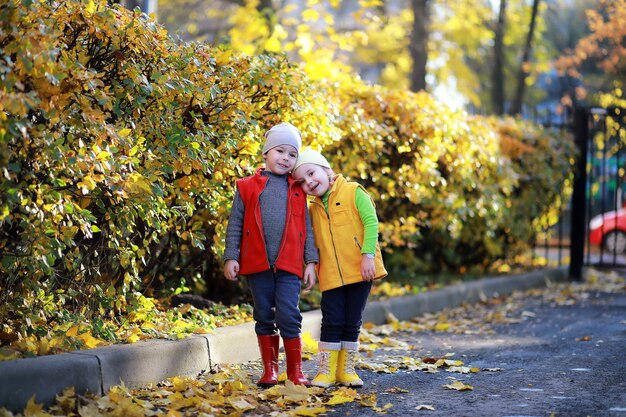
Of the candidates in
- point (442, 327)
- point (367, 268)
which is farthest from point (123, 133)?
point (442, 327)

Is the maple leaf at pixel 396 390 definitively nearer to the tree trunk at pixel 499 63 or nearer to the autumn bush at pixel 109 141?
the autumn bush at pixel 109 141

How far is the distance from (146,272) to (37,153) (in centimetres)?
242

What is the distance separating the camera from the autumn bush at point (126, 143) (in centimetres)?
455

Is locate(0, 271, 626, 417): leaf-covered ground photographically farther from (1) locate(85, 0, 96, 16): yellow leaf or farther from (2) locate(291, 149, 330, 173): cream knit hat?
(1) locate(85, 0, 96, 16): yellow leaf

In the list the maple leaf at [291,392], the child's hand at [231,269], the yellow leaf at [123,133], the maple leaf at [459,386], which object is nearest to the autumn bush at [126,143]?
the yellow leaf at [123,133]

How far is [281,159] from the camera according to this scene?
5574 mm

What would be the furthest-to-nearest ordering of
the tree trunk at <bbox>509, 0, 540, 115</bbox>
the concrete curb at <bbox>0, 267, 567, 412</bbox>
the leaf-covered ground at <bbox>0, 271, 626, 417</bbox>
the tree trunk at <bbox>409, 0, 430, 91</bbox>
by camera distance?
the tree trunk at <bbox>509, 0, 540, 115</bbox>
the tree trunk at <bbox>409, 0, 430, 91</bbox>
the leaf-covered ground at <bbox>0, 271, 626, 417</bbox>
the concrete curb at <bbox>0, 267, 567, 412</bbox>

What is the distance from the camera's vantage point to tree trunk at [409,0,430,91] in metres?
19.0

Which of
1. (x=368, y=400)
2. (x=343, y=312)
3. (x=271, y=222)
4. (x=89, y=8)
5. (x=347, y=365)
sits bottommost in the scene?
(x=368, y=400)

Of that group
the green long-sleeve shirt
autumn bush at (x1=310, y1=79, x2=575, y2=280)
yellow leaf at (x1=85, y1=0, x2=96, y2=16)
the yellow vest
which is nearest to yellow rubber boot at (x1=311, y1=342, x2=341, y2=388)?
the yellow vest

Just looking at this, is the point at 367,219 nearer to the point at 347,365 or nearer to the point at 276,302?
the point at 276,302

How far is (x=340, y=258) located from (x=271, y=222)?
0.47m

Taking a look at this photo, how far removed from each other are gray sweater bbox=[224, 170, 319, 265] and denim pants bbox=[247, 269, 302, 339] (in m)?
0.12

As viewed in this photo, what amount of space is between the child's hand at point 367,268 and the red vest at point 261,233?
35 centimetres
